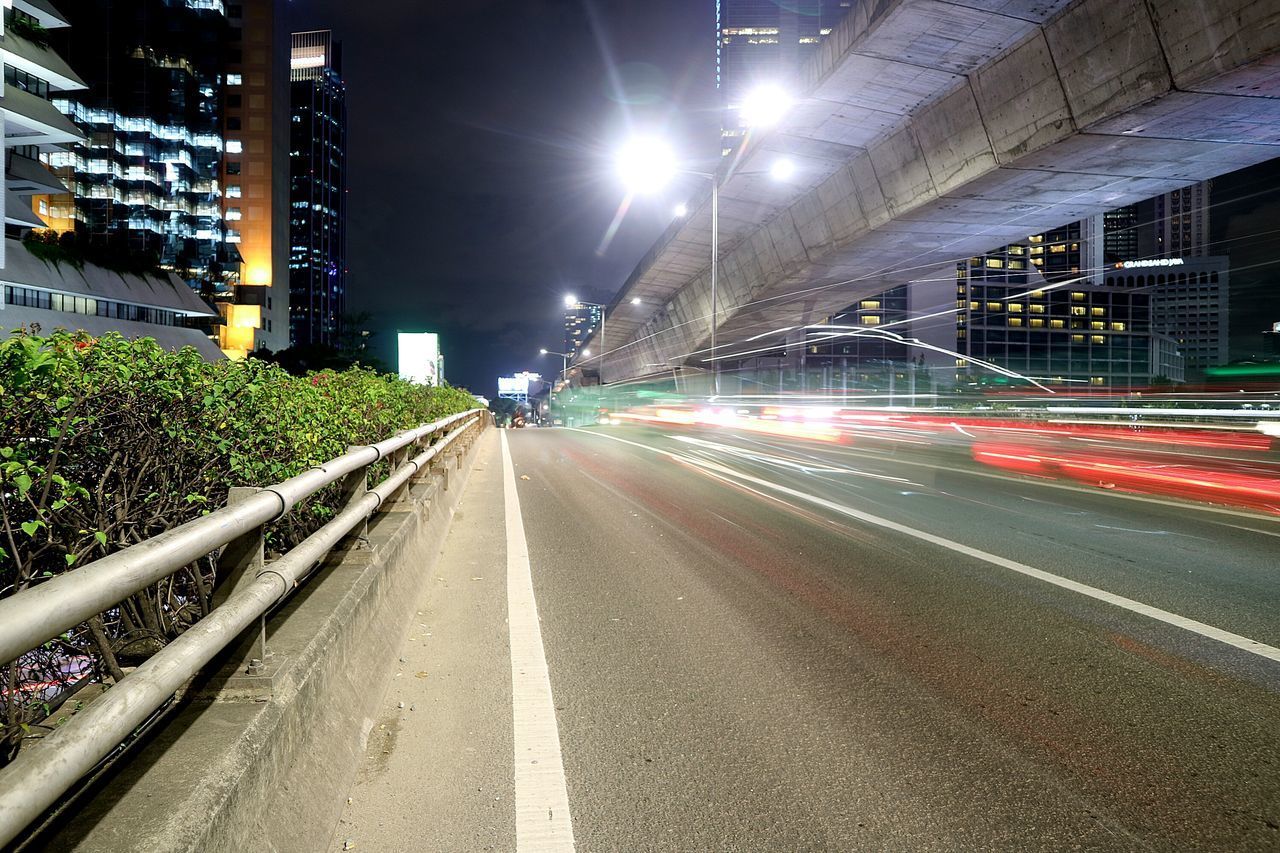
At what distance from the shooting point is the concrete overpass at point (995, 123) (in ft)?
40.9

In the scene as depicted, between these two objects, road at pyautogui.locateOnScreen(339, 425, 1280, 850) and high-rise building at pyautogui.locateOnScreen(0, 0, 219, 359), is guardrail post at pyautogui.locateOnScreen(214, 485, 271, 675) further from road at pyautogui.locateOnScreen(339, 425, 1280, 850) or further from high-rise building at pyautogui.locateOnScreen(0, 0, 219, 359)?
high-rise building at pyautogui.locateOnScreen(0, 0, 219, 359)

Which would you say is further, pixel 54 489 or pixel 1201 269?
pixel 1201 269

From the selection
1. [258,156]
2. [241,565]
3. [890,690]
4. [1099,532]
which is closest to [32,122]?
[258,156]

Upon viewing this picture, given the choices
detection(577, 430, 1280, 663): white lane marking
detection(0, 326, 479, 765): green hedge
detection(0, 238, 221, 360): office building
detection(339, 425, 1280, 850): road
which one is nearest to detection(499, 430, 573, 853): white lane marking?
detection(339, 425, 1280, 850): road

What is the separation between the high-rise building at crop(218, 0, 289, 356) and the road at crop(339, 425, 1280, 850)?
121195mm

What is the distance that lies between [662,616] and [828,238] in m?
20.7

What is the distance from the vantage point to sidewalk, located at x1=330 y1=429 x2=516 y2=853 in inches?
110

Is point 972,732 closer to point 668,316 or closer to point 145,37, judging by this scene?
point 668,316

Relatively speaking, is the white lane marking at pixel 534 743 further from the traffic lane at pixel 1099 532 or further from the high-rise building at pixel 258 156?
the high-rise building at pixel 258 156

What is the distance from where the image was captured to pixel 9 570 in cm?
319

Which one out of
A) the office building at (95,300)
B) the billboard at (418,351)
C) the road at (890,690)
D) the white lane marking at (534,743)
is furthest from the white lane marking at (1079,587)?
the billboard at (418,351)

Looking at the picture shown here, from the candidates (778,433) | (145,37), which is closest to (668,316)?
(778,433)

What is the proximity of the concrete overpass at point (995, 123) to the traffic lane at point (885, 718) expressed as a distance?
35.0 feet

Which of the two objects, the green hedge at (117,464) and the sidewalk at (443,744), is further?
the green hedge at (117,464)
